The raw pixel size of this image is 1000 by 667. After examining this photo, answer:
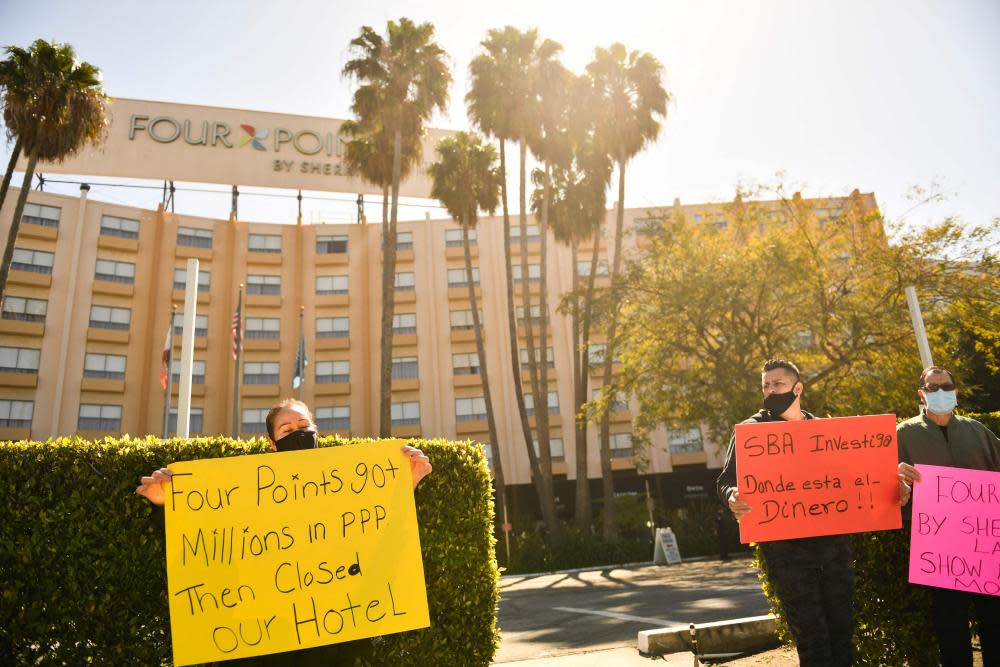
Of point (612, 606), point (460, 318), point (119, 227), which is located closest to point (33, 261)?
point (119, 227)

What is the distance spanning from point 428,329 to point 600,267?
1147cm

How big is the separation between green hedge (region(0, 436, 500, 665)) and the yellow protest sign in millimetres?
1151

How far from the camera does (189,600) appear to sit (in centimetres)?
297

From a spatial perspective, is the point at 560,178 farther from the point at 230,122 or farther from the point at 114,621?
the point at 114,621

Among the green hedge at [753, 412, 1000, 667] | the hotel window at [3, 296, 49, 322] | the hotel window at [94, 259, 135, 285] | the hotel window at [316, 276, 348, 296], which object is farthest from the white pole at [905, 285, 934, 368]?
the hotel window at [3, 296, 49, 322]

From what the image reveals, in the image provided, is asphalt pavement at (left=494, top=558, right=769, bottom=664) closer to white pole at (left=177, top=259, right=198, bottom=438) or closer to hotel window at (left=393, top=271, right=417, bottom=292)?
white pole at (left=177, top=259, right=198, bottom=438)

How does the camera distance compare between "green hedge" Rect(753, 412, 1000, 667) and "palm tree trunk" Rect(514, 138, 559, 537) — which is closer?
"green hedge" Rect(753, 412, 1000, 667)

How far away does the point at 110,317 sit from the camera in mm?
34969

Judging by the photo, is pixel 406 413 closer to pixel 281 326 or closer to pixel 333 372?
pixel 333 372

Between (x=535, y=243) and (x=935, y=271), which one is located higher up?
(x=535, y=243)

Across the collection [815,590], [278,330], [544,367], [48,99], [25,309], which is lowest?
[815,590]

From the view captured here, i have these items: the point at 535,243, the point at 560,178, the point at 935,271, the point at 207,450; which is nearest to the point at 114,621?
the point at 207,450

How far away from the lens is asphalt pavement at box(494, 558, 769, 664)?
7.35 meters

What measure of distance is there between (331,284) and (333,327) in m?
2.64
